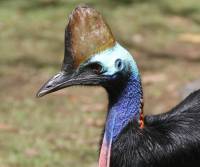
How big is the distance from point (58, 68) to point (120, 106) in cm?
406

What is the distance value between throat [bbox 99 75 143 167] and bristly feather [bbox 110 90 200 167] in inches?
1.1

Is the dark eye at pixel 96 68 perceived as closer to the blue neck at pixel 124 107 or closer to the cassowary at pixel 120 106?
the cassowary at pixel 120 106

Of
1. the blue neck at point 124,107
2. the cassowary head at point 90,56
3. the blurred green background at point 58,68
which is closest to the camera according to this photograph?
the cassowary head at point 90,56

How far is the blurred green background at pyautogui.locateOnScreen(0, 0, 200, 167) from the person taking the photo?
5863 millimetres

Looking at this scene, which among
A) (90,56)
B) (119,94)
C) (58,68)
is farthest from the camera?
(58,68)

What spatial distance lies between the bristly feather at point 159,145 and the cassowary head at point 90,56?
0.30m

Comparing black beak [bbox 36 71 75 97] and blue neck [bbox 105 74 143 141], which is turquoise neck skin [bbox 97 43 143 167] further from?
black beak [bbox 36 71 75 97]

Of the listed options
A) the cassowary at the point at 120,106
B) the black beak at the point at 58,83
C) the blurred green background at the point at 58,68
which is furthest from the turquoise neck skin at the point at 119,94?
the blurred green background at the point at 58,68

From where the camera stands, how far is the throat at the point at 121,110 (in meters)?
3.42

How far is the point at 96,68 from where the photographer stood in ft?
10.9

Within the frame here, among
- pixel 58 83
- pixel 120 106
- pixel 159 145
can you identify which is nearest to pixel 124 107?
pixel 120 106

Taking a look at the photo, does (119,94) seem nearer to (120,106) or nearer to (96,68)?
(120,106)

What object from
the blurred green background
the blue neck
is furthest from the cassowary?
the blurred green background

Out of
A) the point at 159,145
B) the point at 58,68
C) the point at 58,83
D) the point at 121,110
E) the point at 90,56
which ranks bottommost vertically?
the point at 159,145
